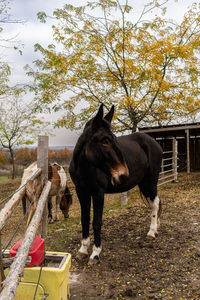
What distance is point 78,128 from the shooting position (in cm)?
981

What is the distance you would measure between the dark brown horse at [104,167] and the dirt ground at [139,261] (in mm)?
260

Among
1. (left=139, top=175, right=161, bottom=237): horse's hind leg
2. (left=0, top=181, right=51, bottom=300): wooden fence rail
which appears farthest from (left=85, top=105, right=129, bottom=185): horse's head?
(left=139, top=175, right=161, bottom=237): horse's hind leg

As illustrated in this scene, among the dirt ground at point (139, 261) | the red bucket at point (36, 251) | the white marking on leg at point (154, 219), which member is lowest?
the dirt ground at point (139, 261)

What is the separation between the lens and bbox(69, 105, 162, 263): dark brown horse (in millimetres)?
2598

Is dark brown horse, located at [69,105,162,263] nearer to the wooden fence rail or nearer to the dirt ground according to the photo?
the dirt ground

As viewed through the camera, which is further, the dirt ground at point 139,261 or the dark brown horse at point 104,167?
the dark brown horse at point 104,167

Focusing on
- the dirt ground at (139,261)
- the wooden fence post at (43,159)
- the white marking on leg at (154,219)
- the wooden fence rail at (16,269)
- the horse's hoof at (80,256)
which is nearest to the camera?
the wooden fence rail at (16,269)

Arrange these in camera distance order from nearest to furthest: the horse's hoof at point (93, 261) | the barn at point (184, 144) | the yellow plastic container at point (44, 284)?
the yellow plastic container at point (44, 284)
the horse's hoof at point (93, 261)
the barn at point (184, 144)

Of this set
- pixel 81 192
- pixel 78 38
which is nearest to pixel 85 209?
pixel 81 192

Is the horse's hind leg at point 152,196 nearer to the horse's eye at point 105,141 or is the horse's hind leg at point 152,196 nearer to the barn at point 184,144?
the horse's eye at point 105,141

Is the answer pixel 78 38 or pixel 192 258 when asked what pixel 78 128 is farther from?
pixel 192 258

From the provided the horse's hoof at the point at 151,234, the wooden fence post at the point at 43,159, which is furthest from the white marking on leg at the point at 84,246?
the horse's hoof at the point at 151,234

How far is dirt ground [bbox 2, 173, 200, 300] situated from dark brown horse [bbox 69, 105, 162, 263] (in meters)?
0.26

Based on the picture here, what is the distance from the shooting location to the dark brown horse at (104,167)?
260 cm
